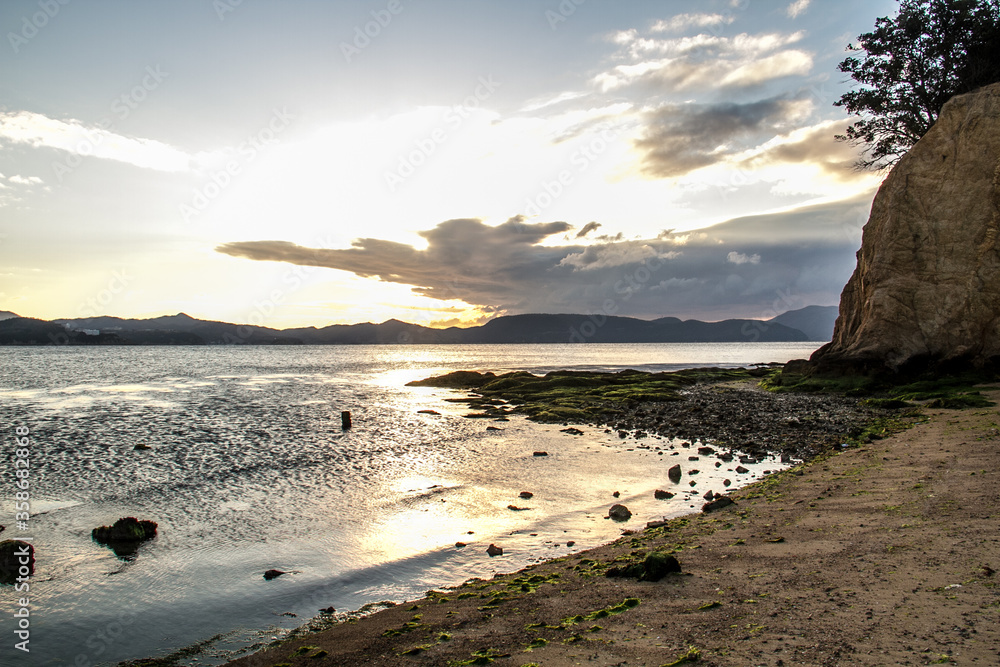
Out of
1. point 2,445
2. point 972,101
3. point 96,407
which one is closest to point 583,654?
point 2,445

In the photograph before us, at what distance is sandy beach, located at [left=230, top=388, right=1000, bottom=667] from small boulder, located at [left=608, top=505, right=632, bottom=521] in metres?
1.46

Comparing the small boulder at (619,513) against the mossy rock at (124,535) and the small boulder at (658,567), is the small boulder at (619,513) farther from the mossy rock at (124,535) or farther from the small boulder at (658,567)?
the mossy rock at (124,535)

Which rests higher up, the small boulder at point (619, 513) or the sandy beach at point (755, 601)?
the sandy beach at point (755, 601)

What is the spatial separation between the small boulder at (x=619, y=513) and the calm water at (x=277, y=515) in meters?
0.29

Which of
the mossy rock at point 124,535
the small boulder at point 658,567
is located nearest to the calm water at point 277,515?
the mossy rock at point 124,535

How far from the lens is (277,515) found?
46.6 feet

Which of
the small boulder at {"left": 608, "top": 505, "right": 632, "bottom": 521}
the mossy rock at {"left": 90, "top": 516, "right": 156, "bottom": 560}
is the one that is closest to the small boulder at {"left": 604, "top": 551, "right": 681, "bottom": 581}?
the small boulder at {"left": 608, "top": 505, "right": 632, "bottom": 521}

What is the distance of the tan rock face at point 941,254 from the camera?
29.4 metres

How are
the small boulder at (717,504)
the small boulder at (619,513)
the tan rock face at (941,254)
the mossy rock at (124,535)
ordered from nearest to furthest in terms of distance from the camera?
the mossy rock at (124,535), the small boulder at (717,504), the small boulder at (619,513), the tan rock face at (941,254)

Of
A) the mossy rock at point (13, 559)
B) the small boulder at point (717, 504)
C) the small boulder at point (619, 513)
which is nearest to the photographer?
the mossy rock at point (13, 559)

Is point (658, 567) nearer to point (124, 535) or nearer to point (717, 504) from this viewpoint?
point (717, 504)

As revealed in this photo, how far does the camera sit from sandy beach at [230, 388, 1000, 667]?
18.1ft

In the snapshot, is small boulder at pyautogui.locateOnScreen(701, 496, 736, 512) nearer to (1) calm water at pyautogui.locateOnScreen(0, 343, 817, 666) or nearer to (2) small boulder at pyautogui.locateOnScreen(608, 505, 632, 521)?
(1) calm water at pyautogui.locateOnScreen(0, 343, 817, 666)

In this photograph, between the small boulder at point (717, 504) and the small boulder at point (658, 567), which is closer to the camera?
the small boulder at point (658, 567)
